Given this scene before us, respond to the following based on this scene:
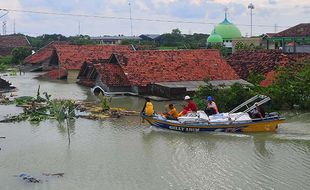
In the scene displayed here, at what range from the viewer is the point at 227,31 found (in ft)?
221

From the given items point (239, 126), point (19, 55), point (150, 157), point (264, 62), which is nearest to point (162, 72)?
point (264, 62)

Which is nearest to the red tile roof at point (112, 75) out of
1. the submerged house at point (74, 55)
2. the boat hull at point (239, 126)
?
the submerged house at point (74, 55)

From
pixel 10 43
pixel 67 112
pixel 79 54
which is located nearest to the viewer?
pixel 67 112

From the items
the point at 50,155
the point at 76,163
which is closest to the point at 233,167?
the point at 76,163

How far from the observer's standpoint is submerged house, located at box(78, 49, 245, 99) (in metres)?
27.6

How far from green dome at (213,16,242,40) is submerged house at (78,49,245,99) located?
36.5 metres

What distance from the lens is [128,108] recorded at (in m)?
24.1

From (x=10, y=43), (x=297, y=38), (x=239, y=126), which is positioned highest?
(x=10, y=43)

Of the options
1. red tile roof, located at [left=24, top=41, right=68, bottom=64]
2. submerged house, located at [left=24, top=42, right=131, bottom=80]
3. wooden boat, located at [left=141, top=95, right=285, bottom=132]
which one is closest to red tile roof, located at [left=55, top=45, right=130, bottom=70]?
submerged house, located at [left=24, top=42, right=131, bottom=80]

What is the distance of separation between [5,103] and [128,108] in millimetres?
6795

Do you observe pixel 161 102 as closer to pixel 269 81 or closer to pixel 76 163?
pixel 269 81

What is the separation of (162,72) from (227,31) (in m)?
40.6

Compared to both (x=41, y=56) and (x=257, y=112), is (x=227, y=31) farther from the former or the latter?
(x=257, y=112)

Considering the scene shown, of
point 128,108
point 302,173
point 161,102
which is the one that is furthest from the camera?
point 161,102
